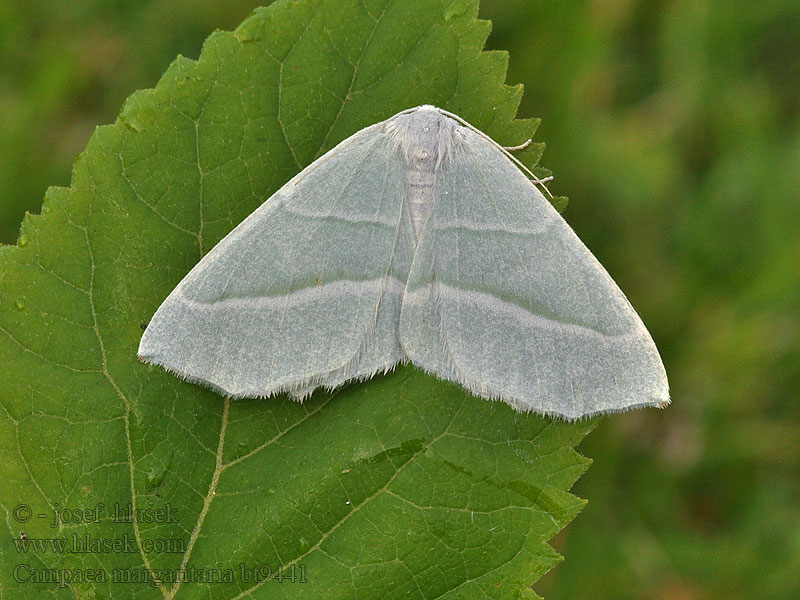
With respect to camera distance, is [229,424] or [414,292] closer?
[229,424]

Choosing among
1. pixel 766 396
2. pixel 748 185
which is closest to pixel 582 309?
pixel 766 396

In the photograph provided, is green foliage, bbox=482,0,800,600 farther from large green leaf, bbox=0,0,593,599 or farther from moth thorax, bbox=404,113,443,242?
large green leaf, bbox=0,0,593,599

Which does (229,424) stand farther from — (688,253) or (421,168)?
(688,253)

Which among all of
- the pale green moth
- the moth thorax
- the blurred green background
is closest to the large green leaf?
the pale green moth

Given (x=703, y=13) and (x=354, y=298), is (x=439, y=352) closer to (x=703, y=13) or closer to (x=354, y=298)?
(x=354, y=298)

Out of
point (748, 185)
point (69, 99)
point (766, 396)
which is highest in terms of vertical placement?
point (69, 99)

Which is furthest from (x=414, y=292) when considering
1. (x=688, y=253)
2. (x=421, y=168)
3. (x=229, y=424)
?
(x=688, y=253)

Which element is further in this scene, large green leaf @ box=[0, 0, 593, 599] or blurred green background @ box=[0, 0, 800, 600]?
blurred green background @ box=[0, 0, 800, 600]
